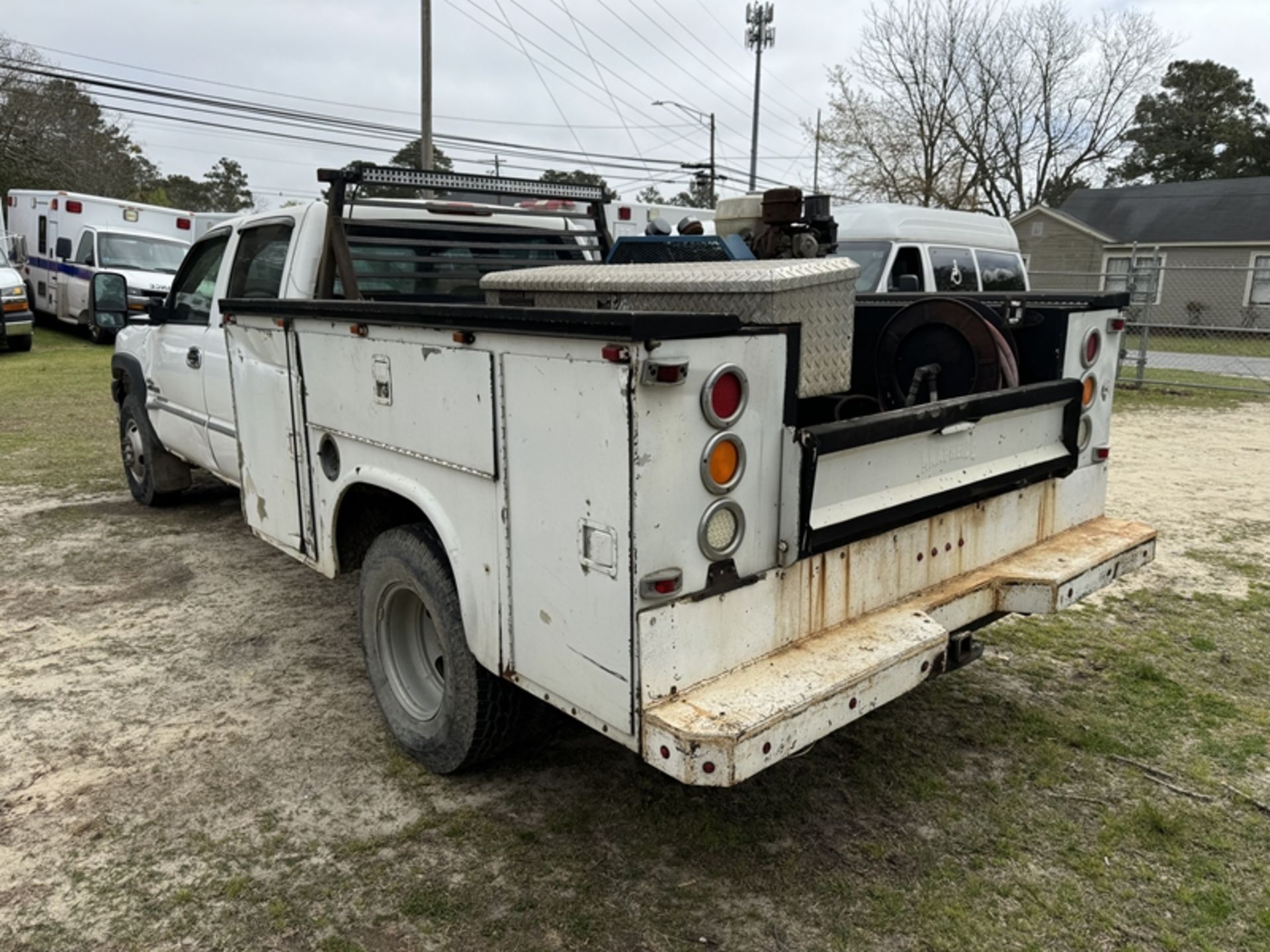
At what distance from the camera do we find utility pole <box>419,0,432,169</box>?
2012cm

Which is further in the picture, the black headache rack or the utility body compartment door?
the black headache rack

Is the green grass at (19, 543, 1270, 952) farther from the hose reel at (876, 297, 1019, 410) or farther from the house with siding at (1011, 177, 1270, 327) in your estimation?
the house with siding at (1011, 177, 1270, 327)

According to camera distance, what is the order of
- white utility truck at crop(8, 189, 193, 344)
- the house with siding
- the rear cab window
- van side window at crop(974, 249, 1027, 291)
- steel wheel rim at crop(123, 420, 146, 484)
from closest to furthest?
the rear cab window, steel wheel rim at crop(123, 420, 146, 484), van side window at crop(974, 249, 1027, 291), white utility truck at crop(8, 189, 193, 344), the house with siding

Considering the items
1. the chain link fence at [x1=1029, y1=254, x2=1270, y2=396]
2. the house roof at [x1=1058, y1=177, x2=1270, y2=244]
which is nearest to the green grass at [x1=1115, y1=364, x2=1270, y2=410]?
the chain link fence at [x1=1029, y1=254, x2=1270, y2=396]

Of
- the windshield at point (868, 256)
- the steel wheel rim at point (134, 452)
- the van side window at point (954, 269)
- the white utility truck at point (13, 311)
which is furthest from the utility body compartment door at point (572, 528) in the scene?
the white utility truck at point (13, 311)

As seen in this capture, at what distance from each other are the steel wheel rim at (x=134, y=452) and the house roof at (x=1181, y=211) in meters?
33.4

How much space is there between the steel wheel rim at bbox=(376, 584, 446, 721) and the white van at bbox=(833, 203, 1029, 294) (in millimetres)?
7844

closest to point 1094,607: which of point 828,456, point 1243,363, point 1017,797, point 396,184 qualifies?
point 1017,797

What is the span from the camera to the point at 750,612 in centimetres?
249

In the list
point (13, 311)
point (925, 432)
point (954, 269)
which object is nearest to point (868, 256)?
point (954, 269)

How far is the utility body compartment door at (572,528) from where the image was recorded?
2.24 m

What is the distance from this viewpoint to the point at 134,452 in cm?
676

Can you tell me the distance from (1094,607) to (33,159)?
45366 mm

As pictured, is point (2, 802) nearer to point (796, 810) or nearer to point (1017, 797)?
point (796, 810)
